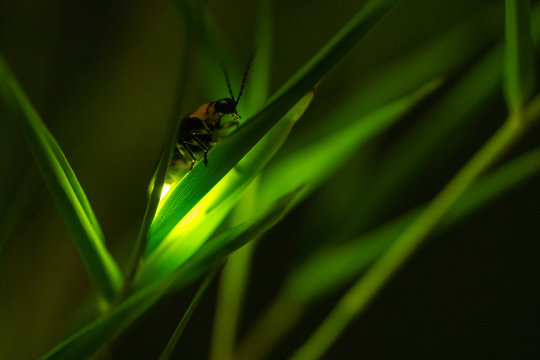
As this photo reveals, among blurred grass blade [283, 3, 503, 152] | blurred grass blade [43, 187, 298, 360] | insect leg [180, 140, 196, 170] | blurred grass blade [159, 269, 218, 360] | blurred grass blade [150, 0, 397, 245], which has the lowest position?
blurred grass blade [159, 269, 218, 360]

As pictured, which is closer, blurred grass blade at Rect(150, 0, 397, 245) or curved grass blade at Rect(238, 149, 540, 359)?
blurred grass blade at Rect(150, 0, 397, 245)

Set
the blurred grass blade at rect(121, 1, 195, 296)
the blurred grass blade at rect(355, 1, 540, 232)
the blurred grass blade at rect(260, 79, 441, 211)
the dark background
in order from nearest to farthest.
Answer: the blurred grass blade at rect(121, 1, 195, 296)
the blurred grass blade at rect(260, 79, 441, 211)
the blurred grass blade at rect(355, 1, 540, 232)
the dark background

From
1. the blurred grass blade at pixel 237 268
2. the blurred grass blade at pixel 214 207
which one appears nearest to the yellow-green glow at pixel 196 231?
the blurred grass blade at pixel 214 207

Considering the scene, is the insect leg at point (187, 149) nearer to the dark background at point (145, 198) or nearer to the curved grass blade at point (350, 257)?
the dark background at point (145, 198)

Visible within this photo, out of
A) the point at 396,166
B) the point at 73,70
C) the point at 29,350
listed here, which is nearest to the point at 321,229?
the point at 396,166

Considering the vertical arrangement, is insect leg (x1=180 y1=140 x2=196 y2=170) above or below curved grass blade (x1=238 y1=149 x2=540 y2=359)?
above

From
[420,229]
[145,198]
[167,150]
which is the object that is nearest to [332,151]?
[420,229]

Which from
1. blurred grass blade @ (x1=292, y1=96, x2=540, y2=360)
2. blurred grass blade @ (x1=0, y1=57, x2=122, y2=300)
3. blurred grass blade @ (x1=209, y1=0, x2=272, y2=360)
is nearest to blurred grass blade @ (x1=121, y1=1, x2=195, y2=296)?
blurred grass blade @ (x1=0, y1=57, x2=122, y2=300)

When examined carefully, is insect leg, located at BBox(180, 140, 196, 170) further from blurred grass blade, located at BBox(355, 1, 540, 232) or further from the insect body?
blurred grass blade, located at BBox(355, 1, 540, 232)
